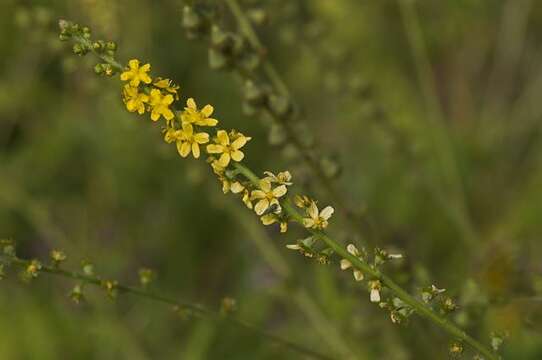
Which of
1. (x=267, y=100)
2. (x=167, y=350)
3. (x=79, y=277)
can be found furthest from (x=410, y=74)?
(x=79, y=277)

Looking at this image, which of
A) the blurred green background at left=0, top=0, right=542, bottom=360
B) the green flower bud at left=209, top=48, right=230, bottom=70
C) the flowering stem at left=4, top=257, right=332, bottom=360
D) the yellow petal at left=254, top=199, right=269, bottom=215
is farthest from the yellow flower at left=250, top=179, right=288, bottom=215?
the blurred green background at left=0, top=0, right=542, bottom=360

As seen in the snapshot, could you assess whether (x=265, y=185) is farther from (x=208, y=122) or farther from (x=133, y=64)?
(x=133, y=64)

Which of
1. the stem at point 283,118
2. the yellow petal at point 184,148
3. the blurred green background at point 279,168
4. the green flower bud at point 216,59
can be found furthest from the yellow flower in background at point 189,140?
the blurred green background at point 279,168

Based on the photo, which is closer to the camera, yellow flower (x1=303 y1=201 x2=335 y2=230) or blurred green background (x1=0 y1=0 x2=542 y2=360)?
yellow flower (x1=303 y1=201 x2=335 y2=230)

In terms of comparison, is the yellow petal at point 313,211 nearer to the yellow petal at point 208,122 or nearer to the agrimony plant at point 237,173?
the agrimony plant at point 237,173

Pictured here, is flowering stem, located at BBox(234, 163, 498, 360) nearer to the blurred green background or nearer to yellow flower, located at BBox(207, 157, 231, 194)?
yellow flower, located at BBox(207, 157, 231, 194)

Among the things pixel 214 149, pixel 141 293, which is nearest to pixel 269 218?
pixel 214 149

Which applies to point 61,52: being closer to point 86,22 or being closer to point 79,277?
point 86,22
